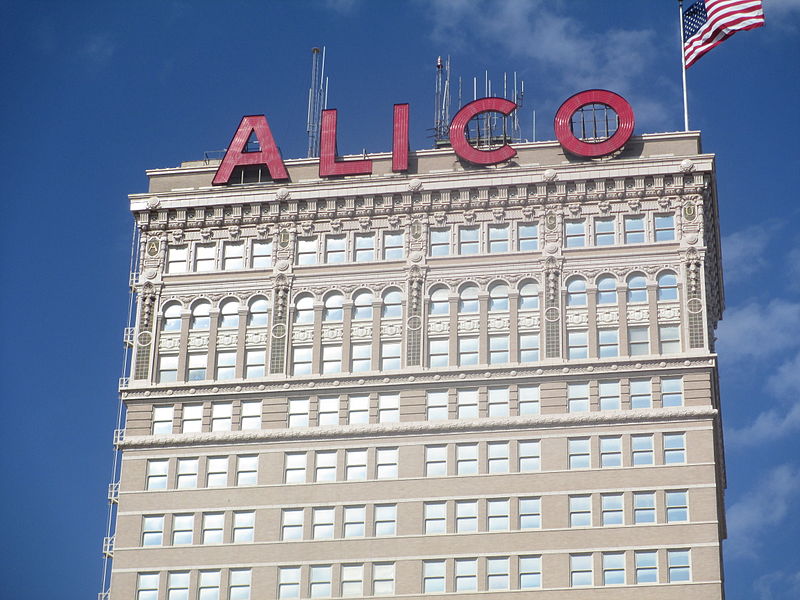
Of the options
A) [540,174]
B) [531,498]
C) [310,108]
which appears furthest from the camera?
[310,108]

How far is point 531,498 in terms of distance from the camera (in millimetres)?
133000

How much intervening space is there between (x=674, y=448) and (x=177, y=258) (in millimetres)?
42068

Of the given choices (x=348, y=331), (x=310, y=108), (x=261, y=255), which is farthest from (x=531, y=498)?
(x=310, y=108)

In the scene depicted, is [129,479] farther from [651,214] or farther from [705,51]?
[705,51]

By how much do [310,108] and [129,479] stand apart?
120 feet

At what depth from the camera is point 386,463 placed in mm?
136500

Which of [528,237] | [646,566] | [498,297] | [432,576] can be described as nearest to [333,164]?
[528,237]

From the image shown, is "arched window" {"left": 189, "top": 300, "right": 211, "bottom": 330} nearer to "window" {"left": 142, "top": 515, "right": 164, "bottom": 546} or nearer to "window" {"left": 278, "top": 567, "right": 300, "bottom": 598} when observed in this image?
"window" {"left": 142, "top": 515, "right": 164, "bottom": 546}

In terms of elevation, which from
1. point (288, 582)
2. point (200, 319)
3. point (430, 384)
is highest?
point (200, 319)

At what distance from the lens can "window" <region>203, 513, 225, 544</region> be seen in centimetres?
13625

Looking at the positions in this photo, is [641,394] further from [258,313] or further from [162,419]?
[162,419]

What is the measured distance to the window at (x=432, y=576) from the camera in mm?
131625

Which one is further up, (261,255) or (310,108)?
(310,108)

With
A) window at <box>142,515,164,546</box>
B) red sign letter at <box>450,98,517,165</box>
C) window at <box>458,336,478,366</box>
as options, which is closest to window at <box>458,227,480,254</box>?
red sign letter at <box>450,98,517,165</box>
